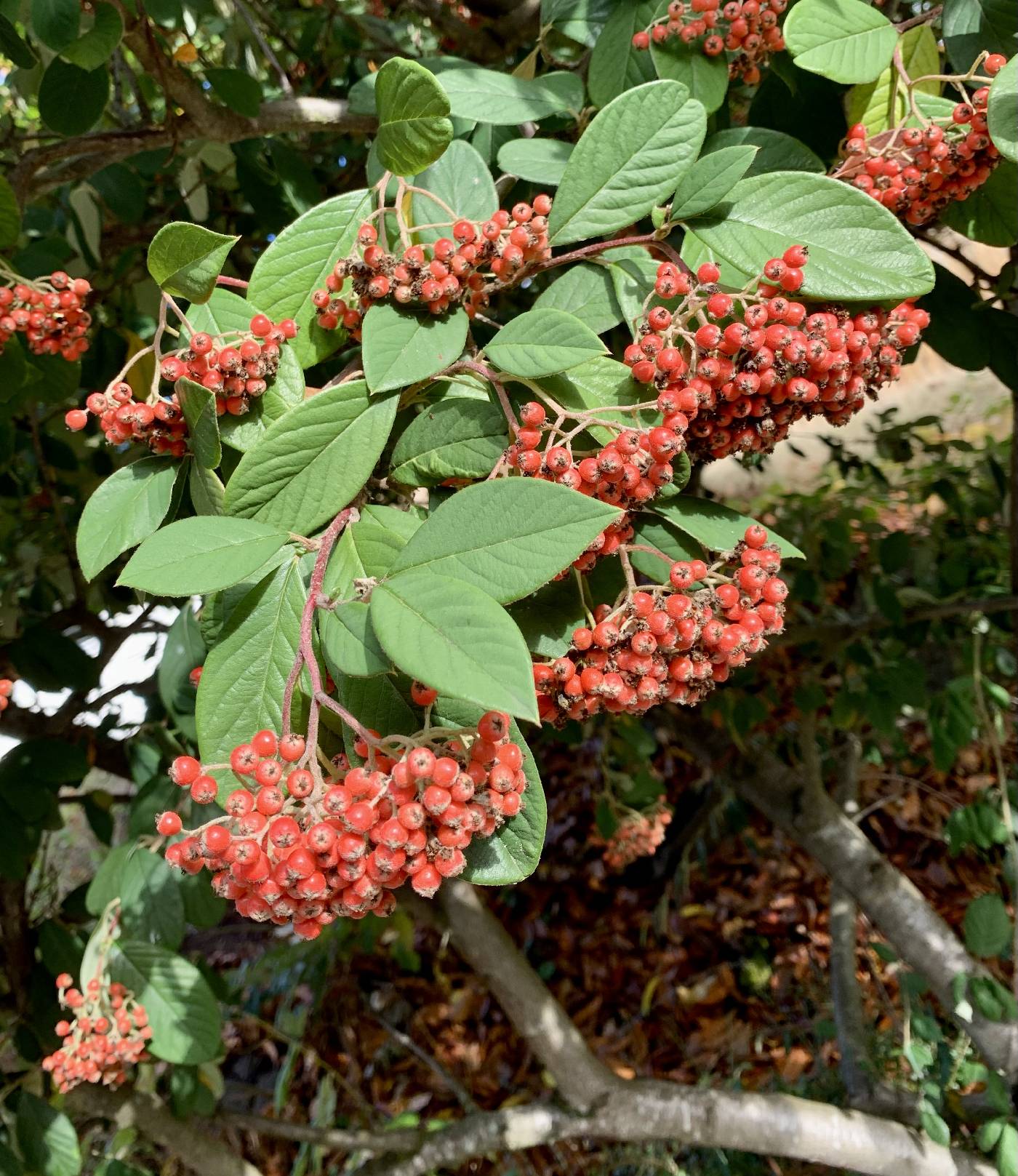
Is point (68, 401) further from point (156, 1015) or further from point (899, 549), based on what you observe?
point (899, 549)

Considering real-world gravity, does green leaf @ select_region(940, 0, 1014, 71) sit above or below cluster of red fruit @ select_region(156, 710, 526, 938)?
above

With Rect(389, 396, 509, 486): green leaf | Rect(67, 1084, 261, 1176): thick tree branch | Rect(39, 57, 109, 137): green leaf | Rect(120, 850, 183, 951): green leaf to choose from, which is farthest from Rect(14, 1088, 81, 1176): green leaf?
Rect(39, 57, 109, 137): green leaf

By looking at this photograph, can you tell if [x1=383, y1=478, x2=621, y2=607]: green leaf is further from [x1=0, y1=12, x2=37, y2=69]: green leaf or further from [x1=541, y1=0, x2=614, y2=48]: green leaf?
[x1=0, y1=12, x2=37, y2=69]: green leaf

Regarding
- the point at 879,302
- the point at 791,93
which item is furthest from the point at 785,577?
the point at 879,302

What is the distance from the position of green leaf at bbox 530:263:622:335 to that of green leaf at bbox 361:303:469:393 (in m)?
0.11

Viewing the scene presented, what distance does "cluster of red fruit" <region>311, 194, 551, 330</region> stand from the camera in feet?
2.73

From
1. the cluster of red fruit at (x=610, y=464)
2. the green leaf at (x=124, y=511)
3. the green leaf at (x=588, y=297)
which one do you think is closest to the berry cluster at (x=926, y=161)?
the green leaf at (x=588, y=297)

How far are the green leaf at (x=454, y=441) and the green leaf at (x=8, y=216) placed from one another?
70 cm

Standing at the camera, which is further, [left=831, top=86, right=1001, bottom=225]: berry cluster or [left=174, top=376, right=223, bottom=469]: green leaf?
[left=831, top=86, right=1001, bottom=225]: berry cluster

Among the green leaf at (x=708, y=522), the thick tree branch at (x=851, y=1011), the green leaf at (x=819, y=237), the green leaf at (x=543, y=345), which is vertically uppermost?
the green leaf at (x=819, y=237)

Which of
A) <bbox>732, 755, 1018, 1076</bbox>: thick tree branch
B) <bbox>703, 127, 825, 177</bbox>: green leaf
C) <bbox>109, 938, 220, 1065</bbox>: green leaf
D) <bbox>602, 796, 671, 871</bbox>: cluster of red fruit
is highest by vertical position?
<bbox>703, 127, 825, 177</bbox>: green leaf

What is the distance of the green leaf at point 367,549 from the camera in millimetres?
787

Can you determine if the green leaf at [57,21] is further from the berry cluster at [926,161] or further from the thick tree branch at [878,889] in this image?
the thick tree branch at [878,889]

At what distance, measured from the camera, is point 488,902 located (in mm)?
3436
